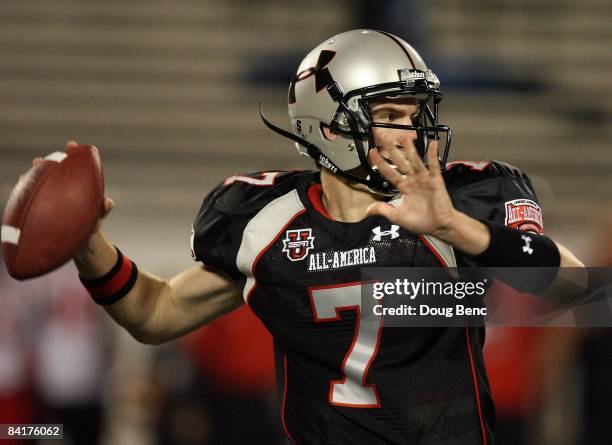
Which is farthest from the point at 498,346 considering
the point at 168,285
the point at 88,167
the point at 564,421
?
the point at 88,167

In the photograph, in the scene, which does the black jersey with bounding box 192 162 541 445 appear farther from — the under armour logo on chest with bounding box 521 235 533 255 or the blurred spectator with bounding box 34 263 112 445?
the blurred spectator with bounding box 34 263 112 445

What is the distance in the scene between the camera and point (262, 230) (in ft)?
8.40

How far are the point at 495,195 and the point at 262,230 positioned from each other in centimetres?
56

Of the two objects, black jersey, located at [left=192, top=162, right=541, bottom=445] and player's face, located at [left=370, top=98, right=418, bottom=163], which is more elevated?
player's face, located at [left=370, top=98, right=418, bottom=163]

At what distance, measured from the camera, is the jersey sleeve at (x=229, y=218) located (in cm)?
260

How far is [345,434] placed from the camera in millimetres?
2416

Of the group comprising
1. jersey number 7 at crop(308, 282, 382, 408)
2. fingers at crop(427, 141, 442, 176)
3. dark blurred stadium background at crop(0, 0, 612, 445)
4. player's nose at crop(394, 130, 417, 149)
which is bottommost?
jersey number 7 at crop(308, 282, 382, 408)

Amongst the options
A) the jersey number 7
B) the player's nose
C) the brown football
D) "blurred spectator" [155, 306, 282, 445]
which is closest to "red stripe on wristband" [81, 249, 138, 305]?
the brown football

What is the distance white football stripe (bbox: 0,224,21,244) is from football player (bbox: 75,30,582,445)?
0.22 m

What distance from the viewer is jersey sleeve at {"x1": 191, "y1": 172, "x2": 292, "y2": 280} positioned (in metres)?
2.60

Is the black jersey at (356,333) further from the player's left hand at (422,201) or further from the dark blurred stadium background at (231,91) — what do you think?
the dark blurred stadium background at (231,91)

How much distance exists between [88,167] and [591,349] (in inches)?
74.3

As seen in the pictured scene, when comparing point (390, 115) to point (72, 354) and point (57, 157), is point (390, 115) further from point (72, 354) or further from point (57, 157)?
point (72, 354)

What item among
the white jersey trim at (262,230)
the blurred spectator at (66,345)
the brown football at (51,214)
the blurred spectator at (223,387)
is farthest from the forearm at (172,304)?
the blurred spectator at (66,345)
